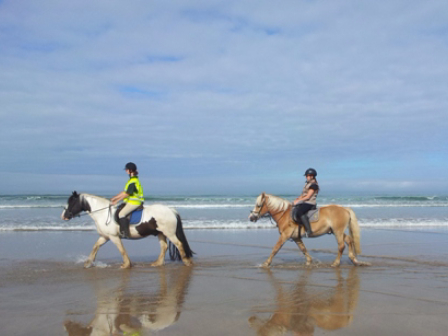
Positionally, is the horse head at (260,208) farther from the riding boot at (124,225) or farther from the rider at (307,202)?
the riding boot at (124,225)

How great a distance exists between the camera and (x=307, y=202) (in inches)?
369

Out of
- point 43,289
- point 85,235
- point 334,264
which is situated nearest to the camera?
point 43,289

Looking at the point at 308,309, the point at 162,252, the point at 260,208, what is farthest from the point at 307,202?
the point at 308,309

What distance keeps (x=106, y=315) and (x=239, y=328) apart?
1748 mm

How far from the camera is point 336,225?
9.44 meters

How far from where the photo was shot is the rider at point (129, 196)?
923 cm

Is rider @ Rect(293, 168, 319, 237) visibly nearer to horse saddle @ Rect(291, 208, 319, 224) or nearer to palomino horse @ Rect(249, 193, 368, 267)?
horse saddle @ Rect(291, 208, 319, 224)

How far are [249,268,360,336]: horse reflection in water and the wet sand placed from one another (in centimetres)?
1

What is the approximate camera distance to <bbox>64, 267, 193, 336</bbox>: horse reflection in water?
16.1 feet


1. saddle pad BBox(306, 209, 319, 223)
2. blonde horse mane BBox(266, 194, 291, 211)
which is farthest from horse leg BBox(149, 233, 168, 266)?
→ saddle pad BBox(306, 209, 319, 223)

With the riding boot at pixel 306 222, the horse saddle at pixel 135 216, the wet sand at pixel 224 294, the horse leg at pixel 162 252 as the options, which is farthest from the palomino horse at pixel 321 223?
the horse saddle at pixel 135 216

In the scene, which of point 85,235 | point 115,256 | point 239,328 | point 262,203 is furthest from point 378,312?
point 85,235

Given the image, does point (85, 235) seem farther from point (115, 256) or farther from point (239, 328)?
point (239, 328)

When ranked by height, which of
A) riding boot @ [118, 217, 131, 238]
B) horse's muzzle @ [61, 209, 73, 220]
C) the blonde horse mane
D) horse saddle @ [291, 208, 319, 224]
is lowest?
riding boot @ [118, 217, 131, 238]
